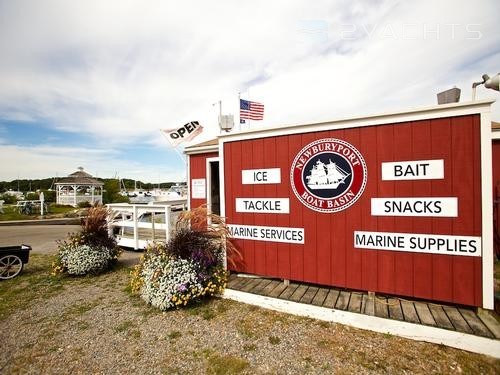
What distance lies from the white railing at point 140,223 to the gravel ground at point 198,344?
10.9ft

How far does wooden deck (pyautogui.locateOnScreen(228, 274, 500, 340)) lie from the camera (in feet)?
11.0

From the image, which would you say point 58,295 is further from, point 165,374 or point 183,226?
point 165,374

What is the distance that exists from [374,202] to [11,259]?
823 cm

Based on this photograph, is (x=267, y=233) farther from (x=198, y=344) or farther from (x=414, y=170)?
(x=414, y=170)

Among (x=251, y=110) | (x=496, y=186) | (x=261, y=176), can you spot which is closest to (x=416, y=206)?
(x=261, y=176)

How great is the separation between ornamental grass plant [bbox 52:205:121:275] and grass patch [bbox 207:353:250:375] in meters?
4.53

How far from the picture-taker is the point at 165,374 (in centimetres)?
300

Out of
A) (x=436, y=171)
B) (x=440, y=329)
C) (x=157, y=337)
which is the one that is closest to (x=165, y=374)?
(x=157, y=337)

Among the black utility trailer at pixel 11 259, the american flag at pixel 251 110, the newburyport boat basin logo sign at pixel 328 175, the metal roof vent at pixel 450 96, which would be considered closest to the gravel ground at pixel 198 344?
the newburyport boat basin logo sign at pixel 328 175

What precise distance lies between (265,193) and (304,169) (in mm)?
878

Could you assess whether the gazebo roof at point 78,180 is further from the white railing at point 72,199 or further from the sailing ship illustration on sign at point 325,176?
the sailing ship illustration on sign at point 325,176

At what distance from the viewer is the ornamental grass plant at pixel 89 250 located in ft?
20.7

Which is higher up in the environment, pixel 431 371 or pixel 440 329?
pixel 440 329

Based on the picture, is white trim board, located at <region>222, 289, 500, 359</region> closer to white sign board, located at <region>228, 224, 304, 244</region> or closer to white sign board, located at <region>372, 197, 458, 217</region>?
white sign board, located at <region>228, 224, 304, 244</region>
